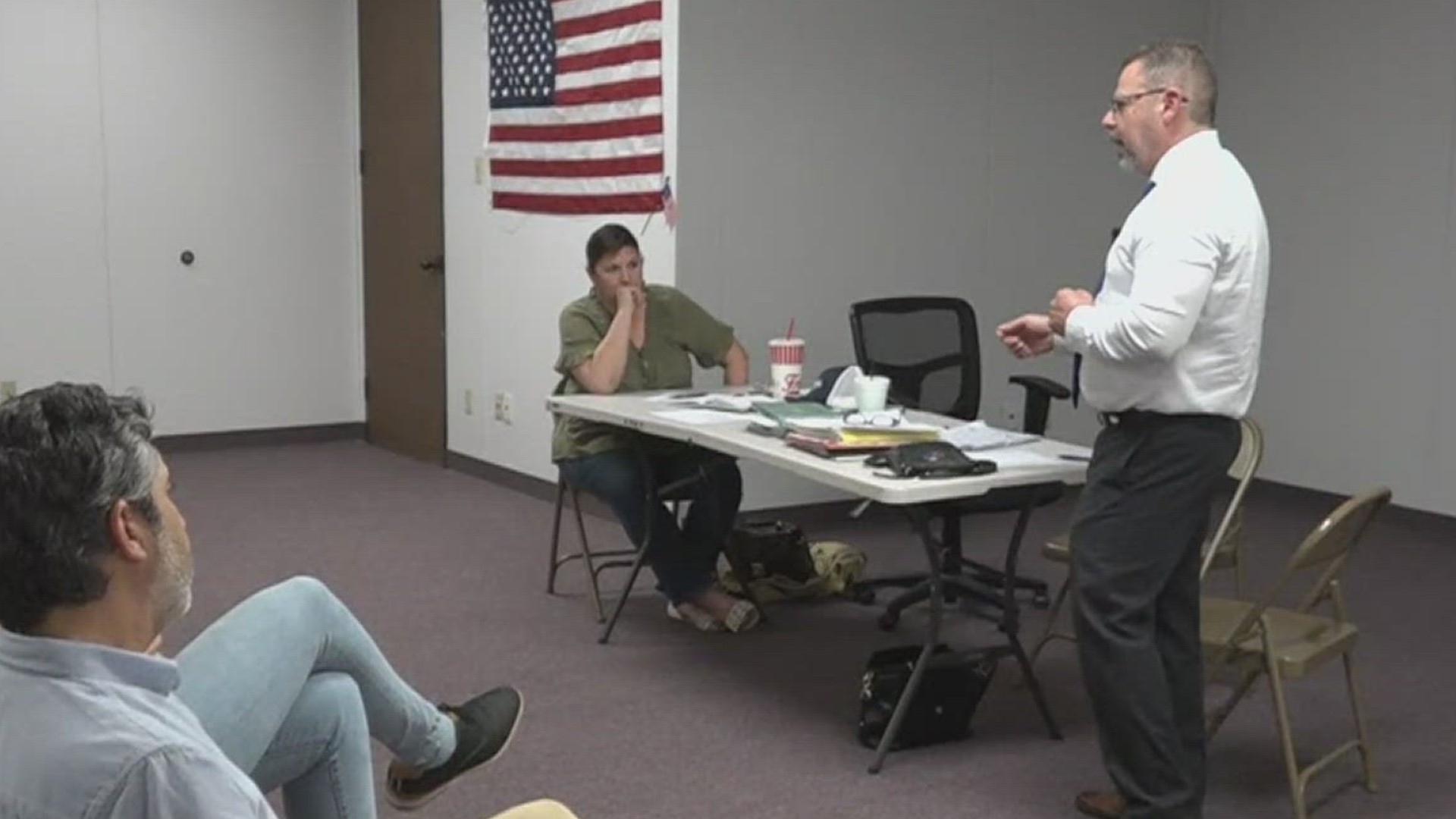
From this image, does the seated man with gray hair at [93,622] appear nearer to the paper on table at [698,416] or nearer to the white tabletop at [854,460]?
the white tabletop at [854,460]

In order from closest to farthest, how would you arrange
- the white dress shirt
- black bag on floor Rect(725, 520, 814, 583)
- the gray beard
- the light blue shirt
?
the light blue shirt < the gray beard < the white dress shirt < black bag on floor Rect(725, 520, 814, 583)

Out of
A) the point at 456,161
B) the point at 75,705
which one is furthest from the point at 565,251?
the point at 75,705

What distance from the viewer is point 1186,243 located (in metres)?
2.59

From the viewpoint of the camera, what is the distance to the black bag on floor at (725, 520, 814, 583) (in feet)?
14.7

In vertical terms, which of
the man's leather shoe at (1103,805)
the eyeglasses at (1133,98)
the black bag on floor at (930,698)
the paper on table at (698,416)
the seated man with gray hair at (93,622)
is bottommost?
the man's leather shoe at (1103,805)

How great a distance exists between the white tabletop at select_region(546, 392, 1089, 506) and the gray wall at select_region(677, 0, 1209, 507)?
1.52 metres

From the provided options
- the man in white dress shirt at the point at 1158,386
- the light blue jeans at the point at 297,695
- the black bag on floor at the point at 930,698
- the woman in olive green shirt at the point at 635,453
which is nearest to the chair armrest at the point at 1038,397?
the woman in olive green shirt at the point at 635,453

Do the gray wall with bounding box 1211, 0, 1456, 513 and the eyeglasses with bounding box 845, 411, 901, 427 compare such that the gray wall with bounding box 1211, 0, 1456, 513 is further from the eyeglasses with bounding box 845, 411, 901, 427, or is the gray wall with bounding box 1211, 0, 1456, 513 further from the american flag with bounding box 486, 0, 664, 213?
the eyeglasses with bounding box 845, 411, 901, 427

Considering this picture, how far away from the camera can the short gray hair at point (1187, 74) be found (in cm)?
272

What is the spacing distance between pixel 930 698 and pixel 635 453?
3.96ft

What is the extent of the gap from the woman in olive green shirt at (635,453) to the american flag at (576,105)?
1012 millimetres

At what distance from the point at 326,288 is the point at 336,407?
59 centimetres

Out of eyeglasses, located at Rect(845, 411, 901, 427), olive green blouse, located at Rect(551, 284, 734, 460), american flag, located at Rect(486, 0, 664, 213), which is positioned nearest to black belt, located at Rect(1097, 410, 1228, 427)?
eyeglasses, located at Rect(845, 411, 901, 427)

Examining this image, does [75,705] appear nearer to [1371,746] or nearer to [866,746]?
[866,746]
